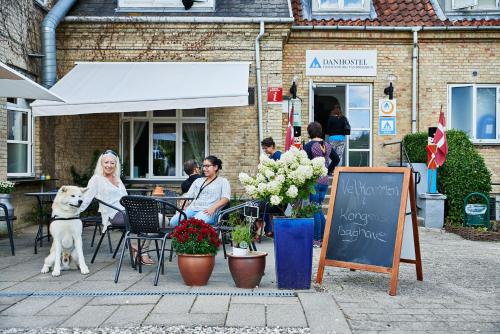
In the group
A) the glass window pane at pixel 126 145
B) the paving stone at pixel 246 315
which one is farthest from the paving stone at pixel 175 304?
the glass window pane at pixel 126 145

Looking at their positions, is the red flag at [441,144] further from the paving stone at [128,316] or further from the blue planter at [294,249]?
the paving stone at [128,316]

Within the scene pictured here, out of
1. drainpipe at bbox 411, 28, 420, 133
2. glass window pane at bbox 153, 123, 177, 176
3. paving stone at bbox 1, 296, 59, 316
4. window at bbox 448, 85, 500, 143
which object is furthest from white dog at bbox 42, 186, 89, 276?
window at bbox 448, 85, 500, 143

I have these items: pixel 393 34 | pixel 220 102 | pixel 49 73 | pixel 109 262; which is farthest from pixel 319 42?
pixel 109 262

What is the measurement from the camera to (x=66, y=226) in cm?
660

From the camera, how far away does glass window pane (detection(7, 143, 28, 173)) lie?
Result: 11.1 meters

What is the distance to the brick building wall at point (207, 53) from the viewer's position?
12.9 m

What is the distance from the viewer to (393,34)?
14.2 metres

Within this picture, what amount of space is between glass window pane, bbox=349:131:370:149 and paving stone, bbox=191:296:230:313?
9.66 metres

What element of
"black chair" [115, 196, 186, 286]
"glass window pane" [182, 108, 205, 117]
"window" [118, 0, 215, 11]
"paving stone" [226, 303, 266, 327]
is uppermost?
"window" [118, 0, 215, 11]

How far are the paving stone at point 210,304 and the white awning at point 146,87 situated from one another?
231 inches

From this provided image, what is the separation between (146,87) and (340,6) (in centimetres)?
600

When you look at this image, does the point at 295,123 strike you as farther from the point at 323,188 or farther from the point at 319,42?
the point at 323,188

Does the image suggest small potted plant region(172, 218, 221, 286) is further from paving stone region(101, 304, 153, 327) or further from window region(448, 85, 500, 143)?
window region(448, 85, 500, 143)

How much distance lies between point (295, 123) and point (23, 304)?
30.3ft
